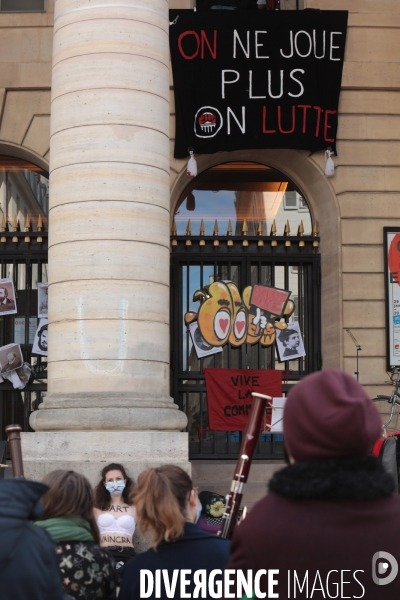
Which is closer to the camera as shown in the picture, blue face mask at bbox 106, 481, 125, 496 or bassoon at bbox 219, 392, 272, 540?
bassoon at bbox 219, 392, 272, 540

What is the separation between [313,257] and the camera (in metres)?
15.4

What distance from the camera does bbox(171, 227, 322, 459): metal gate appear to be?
14.9 meters

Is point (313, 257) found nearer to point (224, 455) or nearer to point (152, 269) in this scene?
point (224, 455)

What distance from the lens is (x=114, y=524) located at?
8945 millimetres

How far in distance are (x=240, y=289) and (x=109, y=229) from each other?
6010 mm

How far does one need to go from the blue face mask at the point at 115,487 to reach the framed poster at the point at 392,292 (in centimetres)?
670

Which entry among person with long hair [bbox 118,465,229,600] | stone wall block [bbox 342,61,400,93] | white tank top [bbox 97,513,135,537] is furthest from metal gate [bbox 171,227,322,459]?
person with long hair [bbox 118,465,229,600]

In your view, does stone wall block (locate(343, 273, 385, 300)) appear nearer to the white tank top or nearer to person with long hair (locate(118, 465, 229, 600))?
the white tank top

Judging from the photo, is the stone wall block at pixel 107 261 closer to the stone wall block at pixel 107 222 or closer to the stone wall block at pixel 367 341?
the stone wall block at pixel 107 222

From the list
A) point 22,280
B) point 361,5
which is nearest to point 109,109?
point 22,280

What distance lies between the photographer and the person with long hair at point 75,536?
4277 mm

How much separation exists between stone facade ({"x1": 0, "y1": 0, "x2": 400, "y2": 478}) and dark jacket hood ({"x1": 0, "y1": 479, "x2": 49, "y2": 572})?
19.5 feet

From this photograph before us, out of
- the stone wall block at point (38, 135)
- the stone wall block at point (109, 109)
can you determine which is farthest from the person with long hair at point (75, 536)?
the stone wall block at point (38, 135)

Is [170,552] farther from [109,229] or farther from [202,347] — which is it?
[202,347]
